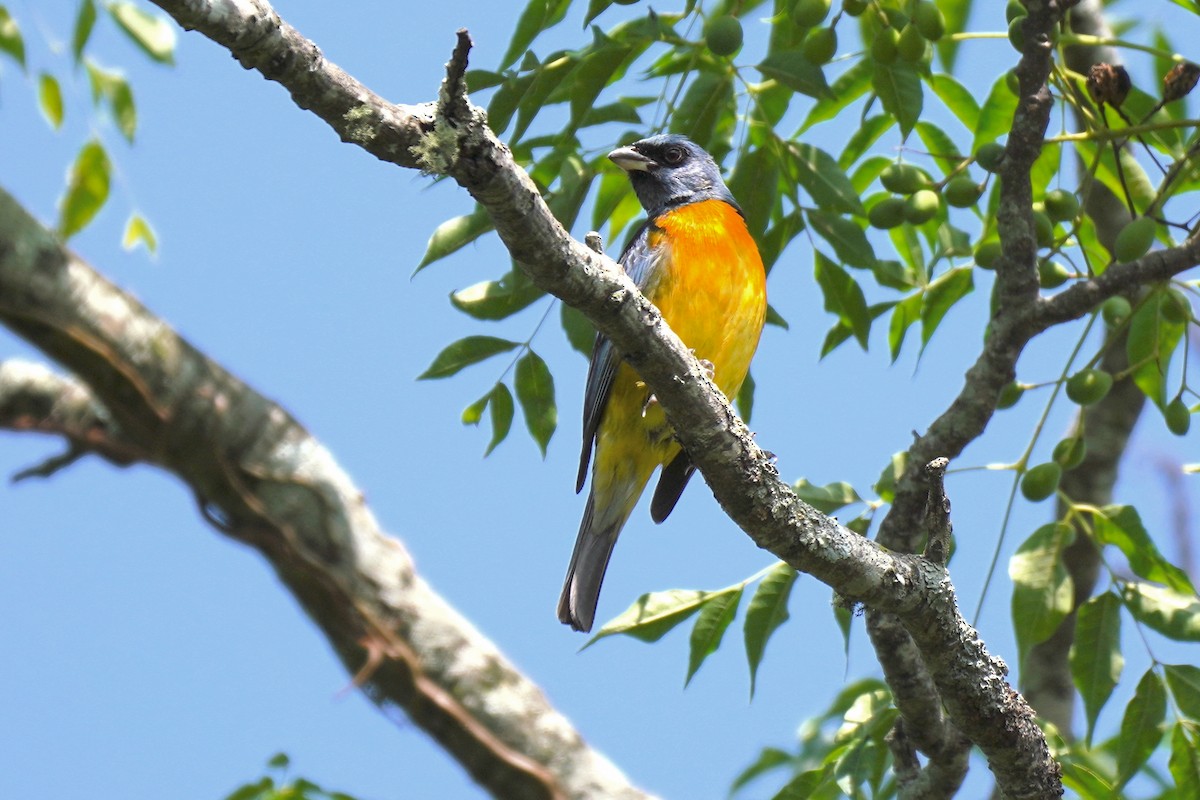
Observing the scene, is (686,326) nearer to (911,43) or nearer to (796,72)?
(796,72)

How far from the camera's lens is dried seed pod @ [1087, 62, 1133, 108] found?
4.15 m

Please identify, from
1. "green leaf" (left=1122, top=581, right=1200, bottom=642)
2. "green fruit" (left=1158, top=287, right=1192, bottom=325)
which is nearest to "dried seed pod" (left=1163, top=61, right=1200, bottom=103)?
"green fruit" (left=1158, top=287, right=1192, bottom=325)

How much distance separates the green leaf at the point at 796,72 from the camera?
4.04 metres

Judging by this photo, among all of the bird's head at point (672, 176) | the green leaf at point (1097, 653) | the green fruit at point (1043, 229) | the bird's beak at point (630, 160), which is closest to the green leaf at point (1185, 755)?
the green leaf at point (1097, 653)

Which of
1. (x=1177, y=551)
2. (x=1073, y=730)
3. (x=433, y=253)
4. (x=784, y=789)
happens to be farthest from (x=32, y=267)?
(x=1177, y=551)

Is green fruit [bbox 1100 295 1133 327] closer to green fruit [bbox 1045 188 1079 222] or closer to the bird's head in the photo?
green fruit [bbox 1045 188 1079 222]

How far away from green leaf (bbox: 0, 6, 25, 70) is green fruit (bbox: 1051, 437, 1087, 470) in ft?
13.8

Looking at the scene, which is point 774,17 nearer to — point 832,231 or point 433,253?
point 832,231

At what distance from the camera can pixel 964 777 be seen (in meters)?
4.30

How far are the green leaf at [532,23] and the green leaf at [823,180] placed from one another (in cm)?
88

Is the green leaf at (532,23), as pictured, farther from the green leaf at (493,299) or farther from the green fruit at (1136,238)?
the green fruit at (1136,238)

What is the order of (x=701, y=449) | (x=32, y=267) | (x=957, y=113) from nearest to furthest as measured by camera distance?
1. (x=32, y=267)
2. (x=701, y=449)
3. (x=957, y=113)

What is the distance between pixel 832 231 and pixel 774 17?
0.73 metres

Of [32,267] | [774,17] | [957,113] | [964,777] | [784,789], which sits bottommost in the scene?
[32,267]
